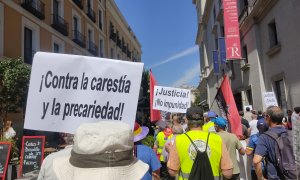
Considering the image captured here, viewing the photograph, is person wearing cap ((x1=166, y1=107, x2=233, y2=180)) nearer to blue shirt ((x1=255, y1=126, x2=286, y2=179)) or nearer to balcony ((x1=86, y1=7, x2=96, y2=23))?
blue shirt ((x1=255, y1=126, x2=286, y2=179))

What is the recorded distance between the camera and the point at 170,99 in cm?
961

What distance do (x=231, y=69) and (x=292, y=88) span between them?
8.86 metres

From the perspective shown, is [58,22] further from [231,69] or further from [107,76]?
[107,76]

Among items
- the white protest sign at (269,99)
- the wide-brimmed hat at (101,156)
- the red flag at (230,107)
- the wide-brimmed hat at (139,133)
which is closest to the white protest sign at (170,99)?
the white protest sign at (269,99)

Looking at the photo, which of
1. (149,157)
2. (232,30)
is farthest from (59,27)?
(149,157)

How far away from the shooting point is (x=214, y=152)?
11.4 feet

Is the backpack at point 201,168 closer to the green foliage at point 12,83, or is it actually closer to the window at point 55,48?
the green foliage at point 12,83

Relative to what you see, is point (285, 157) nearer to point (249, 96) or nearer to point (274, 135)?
point (274, 135)

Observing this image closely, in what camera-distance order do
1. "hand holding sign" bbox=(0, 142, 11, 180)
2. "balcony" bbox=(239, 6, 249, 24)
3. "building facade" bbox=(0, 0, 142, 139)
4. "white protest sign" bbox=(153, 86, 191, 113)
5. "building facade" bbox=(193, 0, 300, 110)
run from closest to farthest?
1. "hand holding sign" bbox=(0, 142, 11, 180)
2. "white protest sign" bbox=(153, 86, 191, 113)
3. "building facade" bbox=(193, 0, 300, 110)
4. "building facade" bbox=(0, 0, 142, 139)
5. "balcony" bbox=(239, 6, 249, 24)

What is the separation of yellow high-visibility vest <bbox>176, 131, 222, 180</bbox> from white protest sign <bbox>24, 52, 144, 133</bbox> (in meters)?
0.67

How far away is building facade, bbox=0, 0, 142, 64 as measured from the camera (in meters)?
16.4

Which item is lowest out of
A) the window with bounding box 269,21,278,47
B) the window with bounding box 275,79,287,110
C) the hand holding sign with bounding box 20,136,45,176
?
the hand holding sign with bounding box 20,136,45,176

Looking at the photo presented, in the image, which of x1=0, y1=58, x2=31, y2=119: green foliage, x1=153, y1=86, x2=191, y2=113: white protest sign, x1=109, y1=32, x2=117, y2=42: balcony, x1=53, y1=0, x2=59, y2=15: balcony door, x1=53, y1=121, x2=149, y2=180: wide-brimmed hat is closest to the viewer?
x1=53, y1=121, x2=149, y2=180: wide-brimmed hat

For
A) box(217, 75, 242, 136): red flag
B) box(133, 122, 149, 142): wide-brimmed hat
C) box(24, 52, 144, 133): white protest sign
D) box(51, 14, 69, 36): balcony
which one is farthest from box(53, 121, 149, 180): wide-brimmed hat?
box(51, 14, 69, 36): balcony
